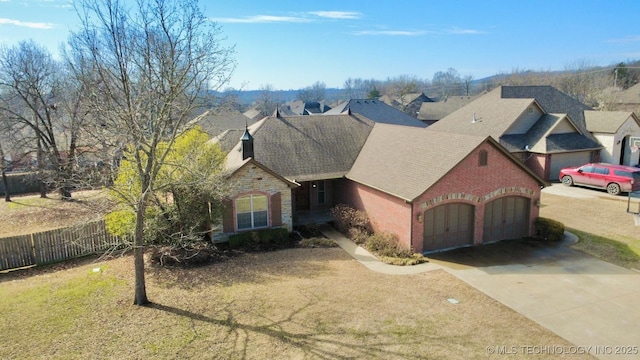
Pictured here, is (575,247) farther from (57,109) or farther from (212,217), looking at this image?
(57,109)

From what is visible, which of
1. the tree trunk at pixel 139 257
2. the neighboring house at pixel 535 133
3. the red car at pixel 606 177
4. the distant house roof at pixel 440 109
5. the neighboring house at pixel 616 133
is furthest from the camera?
the distant house roof at pixel 440 109

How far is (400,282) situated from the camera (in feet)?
48.4

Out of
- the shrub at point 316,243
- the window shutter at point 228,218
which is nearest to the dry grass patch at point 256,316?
the shrub at point 316,243

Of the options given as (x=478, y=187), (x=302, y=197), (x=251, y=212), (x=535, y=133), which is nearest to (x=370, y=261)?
(x=478, y=187)

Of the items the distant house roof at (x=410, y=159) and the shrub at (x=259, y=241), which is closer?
the distant house roof at (x=410, y=159)

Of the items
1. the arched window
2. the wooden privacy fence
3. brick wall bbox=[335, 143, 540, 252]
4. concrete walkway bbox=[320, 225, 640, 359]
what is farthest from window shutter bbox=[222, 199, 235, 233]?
the arched window

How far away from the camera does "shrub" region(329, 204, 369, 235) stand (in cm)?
2047

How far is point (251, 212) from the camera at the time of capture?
20016 millimetres

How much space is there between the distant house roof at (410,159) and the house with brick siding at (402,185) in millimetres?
55

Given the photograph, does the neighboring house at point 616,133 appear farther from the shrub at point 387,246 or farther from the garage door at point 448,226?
the shrub at point 387,246

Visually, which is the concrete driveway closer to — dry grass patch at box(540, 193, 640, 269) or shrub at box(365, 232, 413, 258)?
dry grass patch at box(540, 193, 640, 269)

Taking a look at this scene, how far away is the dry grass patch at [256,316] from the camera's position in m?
10.3

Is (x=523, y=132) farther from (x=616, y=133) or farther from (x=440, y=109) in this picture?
(x=440, y=109)

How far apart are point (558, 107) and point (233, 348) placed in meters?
38.0
